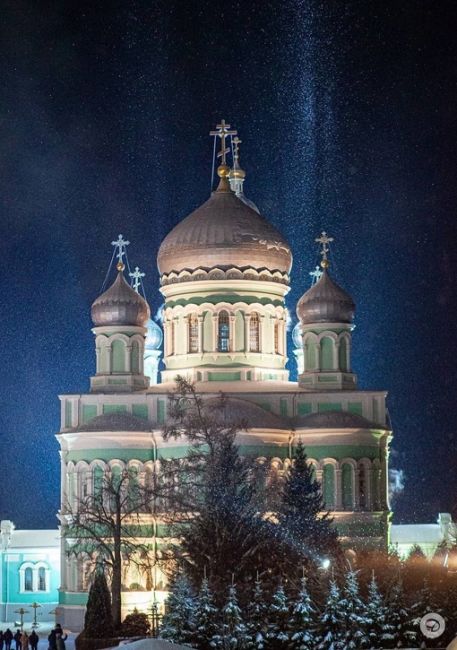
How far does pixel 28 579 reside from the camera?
5012 centimetres

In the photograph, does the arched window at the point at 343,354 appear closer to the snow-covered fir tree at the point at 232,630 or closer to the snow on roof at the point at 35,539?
the snow on roof at the point at 35,539

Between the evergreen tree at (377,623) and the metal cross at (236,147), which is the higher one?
the metal cross at (236,147)

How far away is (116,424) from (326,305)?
20.8 ft

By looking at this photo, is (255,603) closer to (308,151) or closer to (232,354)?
(232,354)

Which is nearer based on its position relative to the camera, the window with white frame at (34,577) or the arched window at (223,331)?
the arched window at (223,331)

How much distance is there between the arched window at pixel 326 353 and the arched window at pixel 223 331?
2.50 metres

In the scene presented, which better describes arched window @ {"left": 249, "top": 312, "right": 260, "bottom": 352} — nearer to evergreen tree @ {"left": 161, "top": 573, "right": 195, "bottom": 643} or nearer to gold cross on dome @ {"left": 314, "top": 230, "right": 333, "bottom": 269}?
gold cross on dome @ {"left": 314, "top": 230, "right": 333, "bottom": 269}

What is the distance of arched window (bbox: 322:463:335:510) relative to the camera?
4628 cm

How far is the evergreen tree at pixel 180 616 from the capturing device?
100ft

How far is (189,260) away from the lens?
49438 millimetres

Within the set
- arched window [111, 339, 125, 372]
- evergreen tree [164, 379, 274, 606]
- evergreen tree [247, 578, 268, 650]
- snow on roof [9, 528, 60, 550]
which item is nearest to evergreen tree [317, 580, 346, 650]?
evergreen tree [247, 578, 268, 650]

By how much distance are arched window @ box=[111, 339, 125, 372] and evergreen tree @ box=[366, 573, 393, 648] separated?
1851cm

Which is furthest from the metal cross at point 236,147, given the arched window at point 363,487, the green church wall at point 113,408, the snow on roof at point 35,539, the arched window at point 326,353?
the snow on roof at point 35,539

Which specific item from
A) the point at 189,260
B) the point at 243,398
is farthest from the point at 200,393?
the point at 189,260
